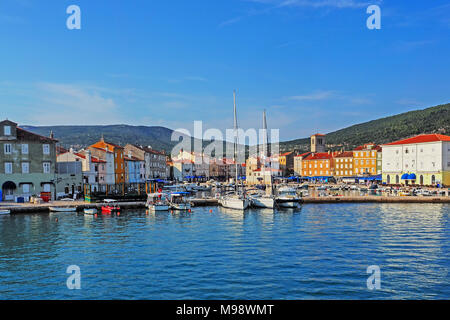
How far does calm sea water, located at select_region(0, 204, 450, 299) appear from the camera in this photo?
57.3ft

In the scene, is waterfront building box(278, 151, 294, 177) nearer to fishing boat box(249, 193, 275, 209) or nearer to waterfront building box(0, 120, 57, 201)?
fishing boat box(249, 193, 275, 209)

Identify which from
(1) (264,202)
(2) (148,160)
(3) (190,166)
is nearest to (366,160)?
(3) (190,166)

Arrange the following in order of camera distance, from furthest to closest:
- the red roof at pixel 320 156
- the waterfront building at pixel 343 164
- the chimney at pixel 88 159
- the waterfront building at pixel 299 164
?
the waterfront building at pixel 299 164
the red roof at pixel 320 156
the waterfront building at pixel 343 164
the chimney at pixel 88 159

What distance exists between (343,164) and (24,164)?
110 metres

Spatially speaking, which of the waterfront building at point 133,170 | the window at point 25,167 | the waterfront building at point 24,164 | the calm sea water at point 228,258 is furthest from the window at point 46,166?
the waterfront building at point 133,170

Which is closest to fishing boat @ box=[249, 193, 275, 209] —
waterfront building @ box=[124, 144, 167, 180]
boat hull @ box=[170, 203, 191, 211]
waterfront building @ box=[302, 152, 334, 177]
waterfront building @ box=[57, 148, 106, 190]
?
boat hull @ box=[170, 203, 191, 211]

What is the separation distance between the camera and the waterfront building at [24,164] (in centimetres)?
5359

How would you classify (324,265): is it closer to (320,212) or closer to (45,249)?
(45,249)

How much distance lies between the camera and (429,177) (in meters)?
86.8

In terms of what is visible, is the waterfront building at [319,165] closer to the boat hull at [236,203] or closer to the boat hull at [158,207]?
the boat hull at [236,203]

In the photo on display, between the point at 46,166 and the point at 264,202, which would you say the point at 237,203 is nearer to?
the point at 264,202

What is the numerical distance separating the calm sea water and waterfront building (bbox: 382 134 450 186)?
169 feet

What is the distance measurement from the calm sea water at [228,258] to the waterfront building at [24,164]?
15.7 m
